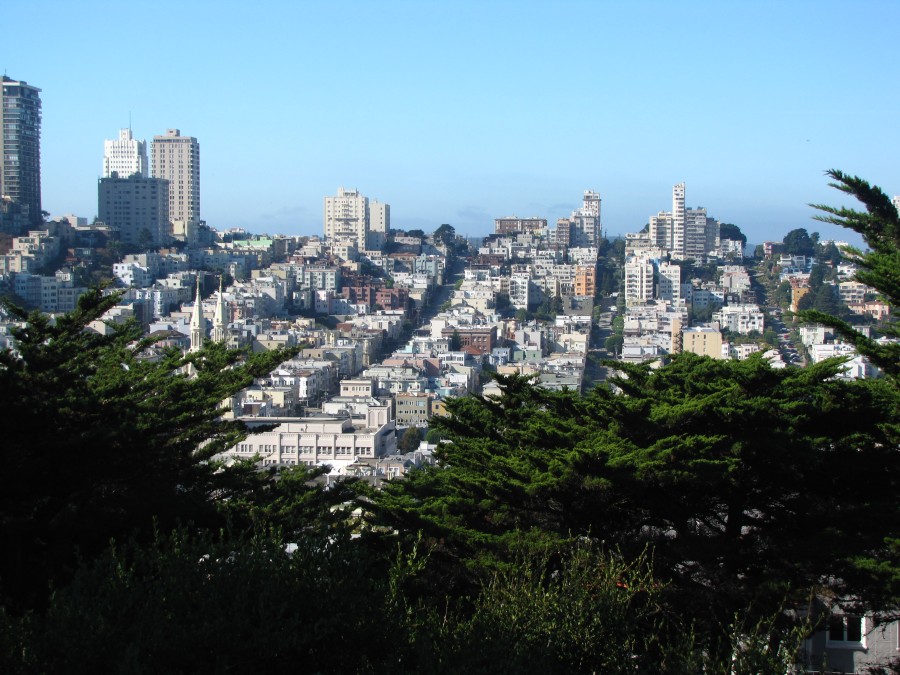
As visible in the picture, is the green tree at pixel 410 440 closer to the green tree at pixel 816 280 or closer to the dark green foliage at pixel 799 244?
the green tree at pixel 816 280

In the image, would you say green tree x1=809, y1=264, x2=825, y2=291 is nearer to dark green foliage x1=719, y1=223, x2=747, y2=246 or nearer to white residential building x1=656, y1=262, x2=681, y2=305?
white residential building x1=656, y1=262, x2=681, y2=305

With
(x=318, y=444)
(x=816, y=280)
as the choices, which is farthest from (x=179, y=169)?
(x=318, y=444)

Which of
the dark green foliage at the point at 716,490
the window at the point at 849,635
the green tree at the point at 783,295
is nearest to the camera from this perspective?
the dark green foliage at the point at 716,490

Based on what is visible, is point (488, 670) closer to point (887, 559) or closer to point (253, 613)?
point (253, 613)

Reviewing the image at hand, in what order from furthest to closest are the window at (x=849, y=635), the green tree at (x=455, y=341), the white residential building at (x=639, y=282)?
the white residential building at (x=639, y=282) < the green tree at (x=455, y=341) < the window at (x=849, y=635)

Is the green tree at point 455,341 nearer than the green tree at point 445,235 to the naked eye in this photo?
Yes

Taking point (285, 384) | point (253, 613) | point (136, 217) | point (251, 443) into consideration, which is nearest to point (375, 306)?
point (136, 217)

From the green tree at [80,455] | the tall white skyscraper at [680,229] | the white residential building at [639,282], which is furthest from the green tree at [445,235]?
the green tree at [80,455]
